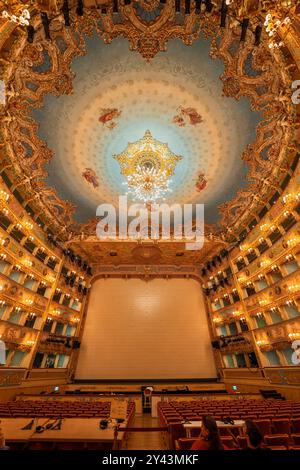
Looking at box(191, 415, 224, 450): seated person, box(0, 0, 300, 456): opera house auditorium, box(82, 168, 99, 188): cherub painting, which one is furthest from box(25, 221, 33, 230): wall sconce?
box(191, 415, 224, 450): seated person

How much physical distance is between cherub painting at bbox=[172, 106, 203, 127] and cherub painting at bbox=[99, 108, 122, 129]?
374 centimetres

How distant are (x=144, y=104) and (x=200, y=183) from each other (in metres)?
7.29

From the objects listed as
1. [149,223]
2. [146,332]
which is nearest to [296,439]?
[149,223]

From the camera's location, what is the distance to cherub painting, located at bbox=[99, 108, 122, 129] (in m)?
13.8

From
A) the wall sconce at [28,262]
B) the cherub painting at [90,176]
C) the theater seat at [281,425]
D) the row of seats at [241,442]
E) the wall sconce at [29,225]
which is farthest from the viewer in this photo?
the cherub painting at [90,176]

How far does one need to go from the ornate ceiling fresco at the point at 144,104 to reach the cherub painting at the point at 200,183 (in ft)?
0.26

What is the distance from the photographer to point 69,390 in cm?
1975

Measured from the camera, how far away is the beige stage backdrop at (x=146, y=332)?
21984 millimetres

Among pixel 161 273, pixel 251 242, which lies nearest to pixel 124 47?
pixel 251 242

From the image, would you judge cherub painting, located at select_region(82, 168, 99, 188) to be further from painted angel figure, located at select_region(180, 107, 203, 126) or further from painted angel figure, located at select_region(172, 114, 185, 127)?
painted angel figure, located at select_region(180, 107, 203, 126)

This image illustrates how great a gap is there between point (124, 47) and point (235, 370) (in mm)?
25473

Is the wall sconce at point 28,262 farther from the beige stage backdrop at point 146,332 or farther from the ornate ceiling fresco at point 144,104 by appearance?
the beige stage backdrop at point 146,332

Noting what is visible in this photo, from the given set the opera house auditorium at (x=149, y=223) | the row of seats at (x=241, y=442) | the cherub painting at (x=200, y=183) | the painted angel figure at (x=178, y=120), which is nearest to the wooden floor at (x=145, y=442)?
the opera house auditorium at (x=149, y=223)

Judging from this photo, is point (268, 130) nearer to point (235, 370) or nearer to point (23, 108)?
point (23, 108)
